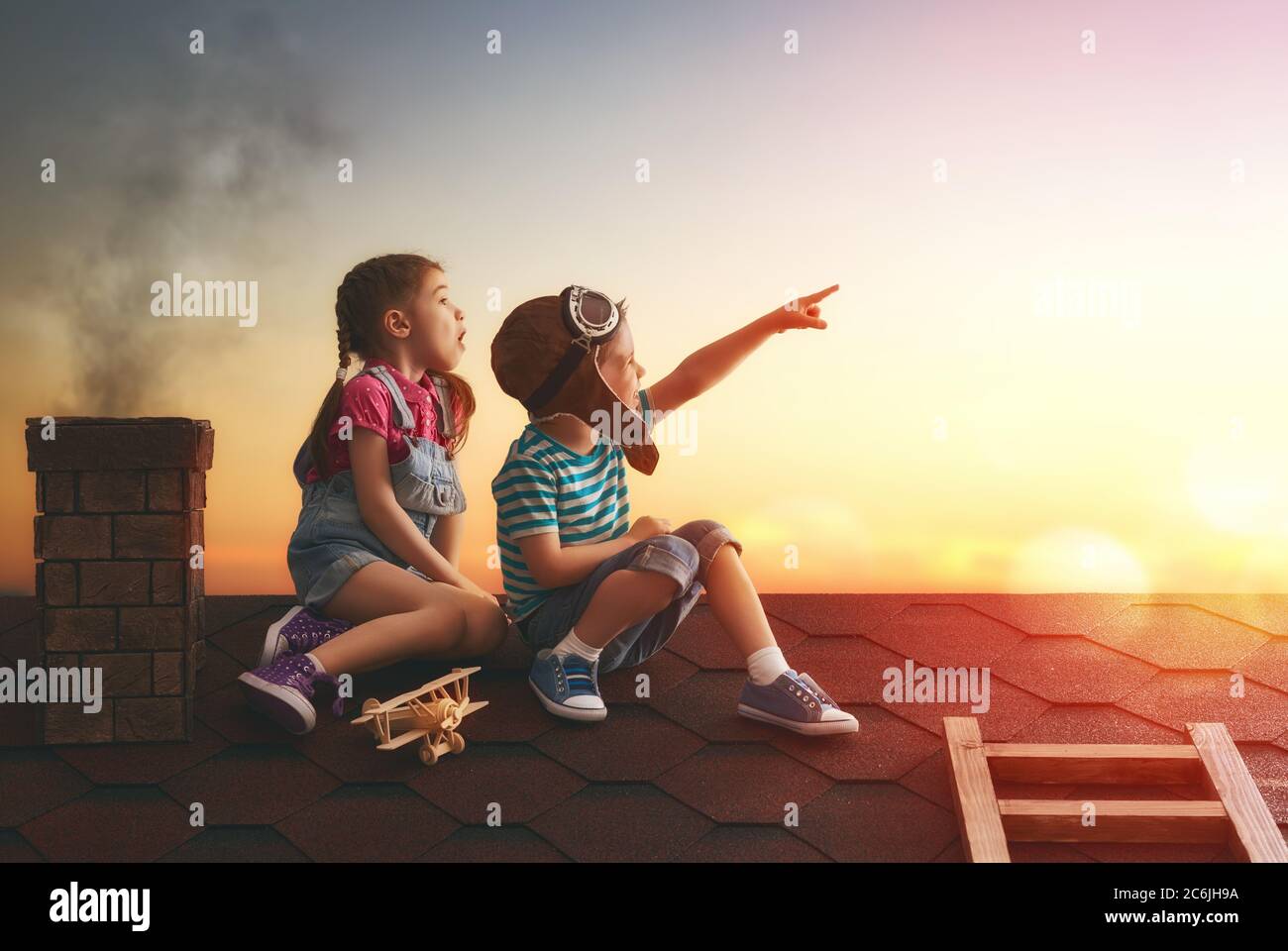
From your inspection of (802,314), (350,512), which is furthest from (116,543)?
(802,314)

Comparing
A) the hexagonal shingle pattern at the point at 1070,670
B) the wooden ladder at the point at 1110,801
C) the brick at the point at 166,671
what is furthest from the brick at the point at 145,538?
the hexagonal shingle pattern at the point at 1070,670

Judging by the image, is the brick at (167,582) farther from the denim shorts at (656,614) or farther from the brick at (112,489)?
the denim shorts at (656,614)

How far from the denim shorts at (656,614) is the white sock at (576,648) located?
0.23 feet

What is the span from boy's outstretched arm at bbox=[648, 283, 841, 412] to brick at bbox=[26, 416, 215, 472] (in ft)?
3.92

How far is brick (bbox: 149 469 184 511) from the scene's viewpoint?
3.04m

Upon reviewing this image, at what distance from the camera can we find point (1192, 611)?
12.9 feet

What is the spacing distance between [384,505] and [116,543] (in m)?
0.62

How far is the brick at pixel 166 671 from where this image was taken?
307cm

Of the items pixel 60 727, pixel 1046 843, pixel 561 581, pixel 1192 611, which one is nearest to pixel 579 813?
pixel 561 581

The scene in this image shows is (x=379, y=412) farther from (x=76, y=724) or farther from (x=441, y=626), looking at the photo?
(x=76, y=724)

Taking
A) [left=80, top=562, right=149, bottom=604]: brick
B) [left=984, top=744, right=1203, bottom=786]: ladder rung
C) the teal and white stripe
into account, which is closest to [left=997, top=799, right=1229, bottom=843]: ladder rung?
[left=984, top=744, right=1203, bottom=786]: ladder rung

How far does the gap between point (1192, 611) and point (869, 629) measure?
103 cm

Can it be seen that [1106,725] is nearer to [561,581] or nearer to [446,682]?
[561,581]
